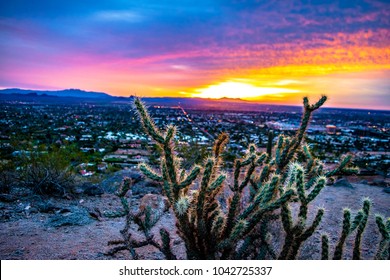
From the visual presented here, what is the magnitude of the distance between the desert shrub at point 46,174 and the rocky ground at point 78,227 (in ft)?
1.13

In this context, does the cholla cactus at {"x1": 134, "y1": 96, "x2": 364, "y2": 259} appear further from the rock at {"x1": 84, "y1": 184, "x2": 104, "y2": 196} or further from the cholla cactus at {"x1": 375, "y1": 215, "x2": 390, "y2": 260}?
the rock at {"x1": 84, "y1": 184, "x2": 104, "y2": 196}

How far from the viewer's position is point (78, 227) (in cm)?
568

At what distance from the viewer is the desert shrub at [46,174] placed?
7.86 m

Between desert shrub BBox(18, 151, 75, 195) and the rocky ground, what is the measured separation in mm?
344

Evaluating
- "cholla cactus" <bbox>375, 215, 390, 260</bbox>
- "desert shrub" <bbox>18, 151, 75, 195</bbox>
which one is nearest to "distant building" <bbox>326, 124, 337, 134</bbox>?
"desert shrub" <bbox>18, 151, 75, 195</bbox>

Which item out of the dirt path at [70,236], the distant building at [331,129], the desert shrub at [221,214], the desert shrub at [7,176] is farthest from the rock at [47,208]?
the distant building at [331,129]

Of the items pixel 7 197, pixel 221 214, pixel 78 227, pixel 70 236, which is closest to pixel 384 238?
pixel 221 214

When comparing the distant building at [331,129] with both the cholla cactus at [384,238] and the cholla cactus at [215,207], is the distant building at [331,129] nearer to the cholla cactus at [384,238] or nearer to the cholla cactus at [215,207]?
the cholla cactus at [384,238]

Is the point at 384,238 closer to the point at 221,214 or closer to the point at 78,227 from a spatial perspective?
the point at 221,214

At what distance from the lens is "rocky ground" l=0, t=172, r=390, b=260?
4.47 meters

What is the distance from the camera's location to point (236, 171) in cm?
344
